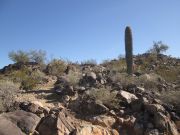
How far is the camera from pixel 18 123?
907cm

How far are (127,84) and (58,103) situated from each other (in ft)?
12.1

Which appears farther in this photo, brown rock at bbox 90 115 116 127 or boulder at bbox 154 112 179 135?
brown rock at bbox 90 115 116 127

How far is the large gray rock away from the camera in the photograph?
27.9 ft

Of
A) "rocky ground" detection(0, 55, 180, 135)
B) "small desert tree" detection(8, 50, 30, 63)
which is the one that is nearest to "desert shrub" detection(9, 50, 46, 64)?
"small desert tree" detection(8, 50, 30, 63)

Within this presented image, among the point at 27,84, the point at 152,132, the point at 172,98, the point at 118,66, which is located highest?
the point at 118,66

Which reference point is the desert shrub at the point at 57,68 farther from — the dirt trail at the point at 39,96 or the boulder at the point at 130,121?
the boulder at the point at 130,121

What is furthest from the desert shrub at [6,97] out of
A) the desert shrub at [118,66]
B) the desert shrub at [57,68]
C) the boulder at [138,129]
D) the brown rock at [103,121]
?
the desert shrub at [118,66]

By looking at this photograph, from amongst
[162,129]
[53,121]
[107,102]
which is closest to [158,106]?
[162,129]

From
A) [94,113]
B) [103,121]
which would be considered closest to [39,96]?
[94,113]

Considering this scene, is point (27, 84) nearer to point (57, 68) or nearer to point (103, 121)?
point (57, 68)

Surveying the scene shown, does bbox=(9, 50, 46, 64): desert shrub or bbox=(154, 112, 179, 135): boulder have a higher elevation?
bbox=(9, 50, 46, 64): desert shrub

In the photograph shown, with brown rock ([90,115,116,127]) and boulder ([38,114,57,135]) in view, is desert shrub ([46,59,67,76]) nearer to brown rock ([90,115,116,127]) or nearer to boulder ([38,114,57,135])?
brown rock ([90,115,116,127])

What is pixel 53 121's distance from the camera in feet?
29.8

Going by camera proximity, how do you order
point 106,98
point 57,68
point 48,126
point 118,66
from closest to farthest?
point 48,126
point 106,98
point 57,68
point 118,66
